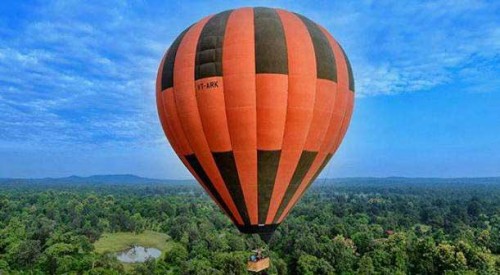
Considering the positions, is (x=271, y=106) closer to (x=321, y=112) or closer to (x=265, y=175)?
(x=321, y=112)

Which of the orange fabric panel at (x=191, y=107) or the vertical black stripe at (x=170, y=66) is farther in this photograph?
the vertical black stripe at (x=170, y=66)

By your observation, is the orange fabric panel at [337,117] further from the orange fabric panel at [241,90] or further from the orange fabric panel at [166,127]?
the orange fabric panel at [166,127]

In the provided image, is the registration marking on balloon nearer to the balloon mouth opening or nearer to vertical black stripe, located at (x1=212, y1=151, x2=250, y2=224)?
vertical black stripe, located at (x1=212, y1=151, x2=250, y2=224)

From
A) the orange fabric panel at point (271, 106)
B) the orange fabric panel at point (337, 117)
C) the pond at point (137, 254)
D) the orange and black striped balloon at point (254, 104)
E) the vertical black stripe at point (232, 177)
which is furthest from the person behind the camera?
the pond at point (137, 254)

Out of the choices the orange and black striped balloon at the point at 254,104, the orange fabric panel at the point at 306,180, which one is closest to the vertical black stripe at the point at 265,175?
the orange and black striped balloon at the point at 254,104

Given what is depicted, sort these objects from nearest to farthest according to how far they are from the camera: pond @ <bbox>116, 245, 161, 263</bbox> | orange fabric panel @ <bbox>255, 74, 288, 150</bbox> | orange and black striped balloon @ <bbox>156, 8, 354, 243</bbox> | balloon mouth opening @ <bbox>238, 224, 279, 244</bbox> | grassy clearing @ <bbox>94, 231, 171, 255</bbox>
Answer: orange fabric panel @ <bbox>255, 74, 288, 150</bbox> → orange and black striped balloon @ <bbox>156, 8, 354, 243</bbox> → balloon mouth opening @ <bbox>238, 224, 279, 244</bbox> → pond @ <bbox>116, 245, 161, 263</bbox> → grassy clearing @ <bbox>94, 231, 171, 255</bbox>

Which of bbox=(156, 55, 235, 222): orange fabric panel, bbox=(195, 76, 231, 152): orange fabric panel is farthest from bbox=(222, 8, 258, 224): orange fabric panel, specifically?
bbox=(156, 55, 235, 222): orange fabric panel

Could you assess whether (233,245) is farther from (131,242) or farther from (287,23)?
(287,23)
